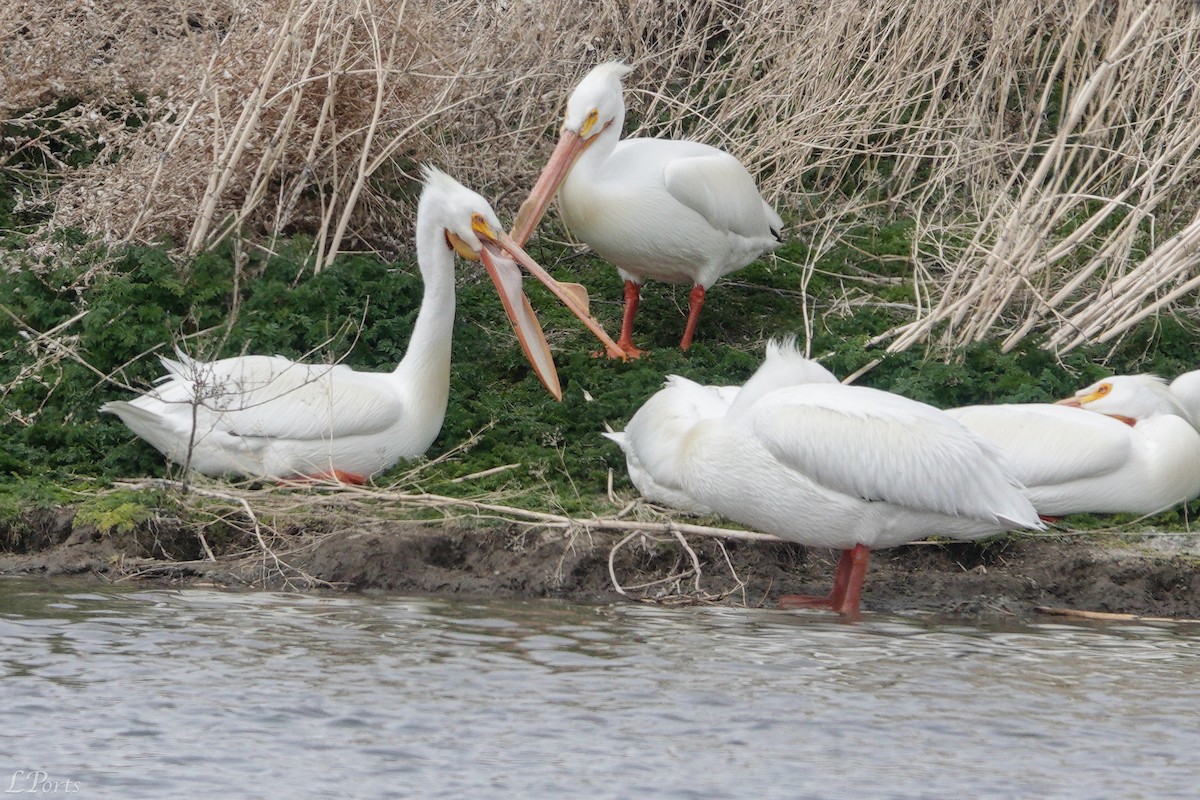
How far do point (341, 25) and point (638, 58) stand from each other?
1.91m

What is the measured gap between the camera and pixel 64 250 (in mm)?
6562

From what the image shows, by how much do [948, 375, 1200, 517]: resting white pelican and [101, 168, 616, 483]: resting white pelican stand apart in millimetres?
1740

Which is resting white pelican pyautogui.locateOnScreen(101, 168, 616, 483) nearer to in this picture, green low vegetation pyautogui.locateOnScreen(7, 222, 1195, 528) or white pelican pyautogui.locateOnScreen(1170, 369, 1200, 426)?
green low vegetation pyautogui.locateOnScreen(7, 222, 1195, 528)

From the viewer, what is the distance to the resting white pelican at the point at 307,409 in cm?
548

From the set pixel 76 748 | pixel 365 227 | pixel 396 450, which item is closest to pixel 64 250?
pixel 365 227

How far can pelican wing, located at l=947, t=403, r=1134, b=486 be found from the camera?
17.3 ft

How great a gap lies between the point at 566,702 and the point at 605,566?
4.17 feet

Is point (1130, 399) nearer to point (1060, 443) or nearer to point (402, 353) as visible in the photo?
point (1060, 443)

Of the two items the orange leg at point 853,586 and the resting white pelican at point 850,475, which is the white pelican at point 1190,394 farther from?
the orange leg at point 853,586

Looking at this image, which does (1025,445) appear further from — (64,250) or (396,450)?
(64,250)

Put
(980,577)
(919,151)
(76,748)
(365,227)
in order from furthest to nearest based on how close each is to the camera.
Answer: (919,151), (365,227), (980,577), (76,748)

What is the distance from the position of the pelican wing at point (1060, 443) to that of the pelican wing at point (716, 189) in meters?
1.60

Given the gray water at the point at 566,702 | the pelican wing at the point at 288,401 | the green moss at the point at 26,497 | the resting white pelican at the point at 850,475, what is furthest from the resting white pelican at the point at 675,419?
the green moss at the point at 26,497

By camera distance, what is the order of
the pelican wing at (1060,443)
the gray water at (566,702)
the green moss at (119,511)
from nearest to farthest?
the gray water at (566,702) → the green moss at (119,511) → the pelican wing at (1060,443)
